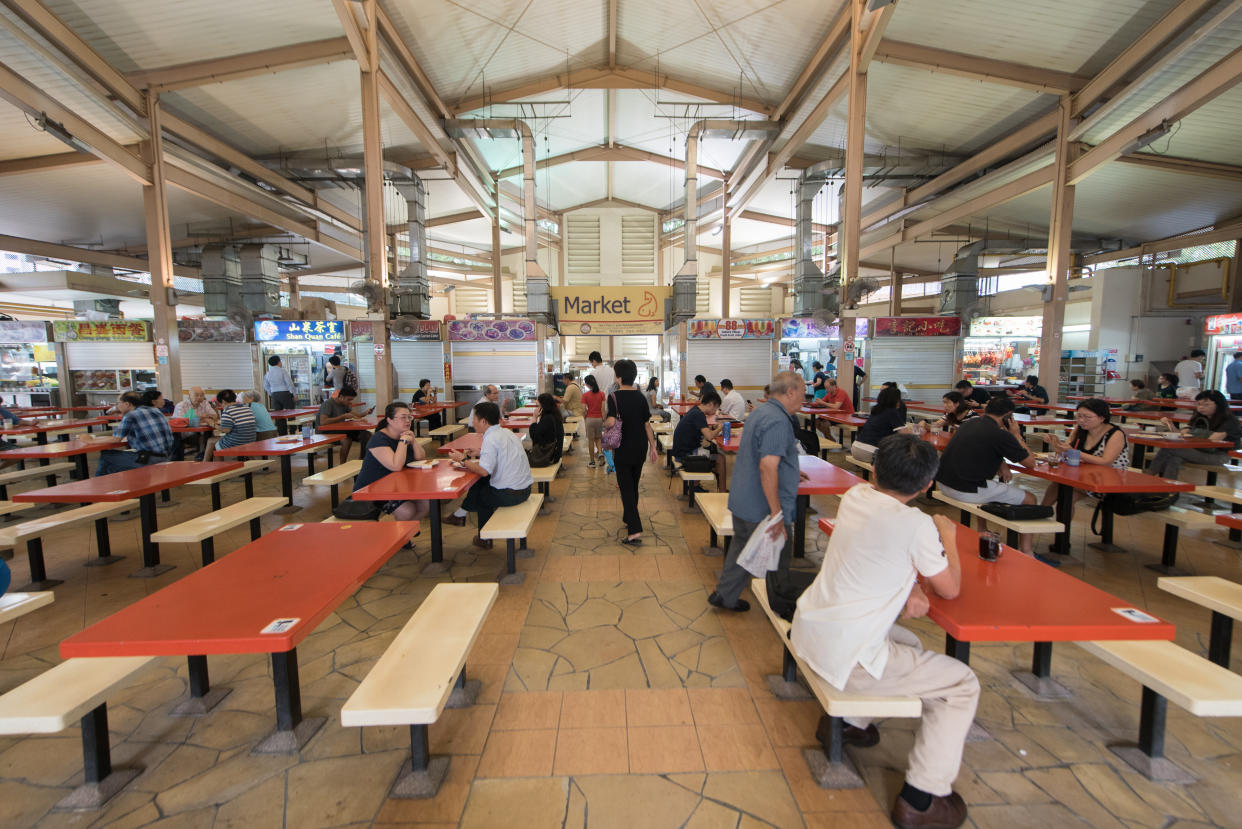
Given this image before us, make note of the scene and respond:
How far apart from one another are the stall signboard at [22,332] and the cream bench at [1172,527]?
67.5 ft

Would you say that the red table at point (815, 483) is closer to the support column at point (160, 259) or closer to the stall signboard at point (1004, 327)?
the support column at point (160, 259)

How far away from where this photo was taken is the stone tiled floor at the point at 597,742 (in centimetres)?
212

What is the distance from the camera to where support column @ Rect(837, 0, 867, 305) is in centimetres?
916

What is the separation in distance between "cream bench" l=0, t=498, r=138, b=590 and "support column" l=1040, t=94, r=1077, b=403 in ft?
47.3

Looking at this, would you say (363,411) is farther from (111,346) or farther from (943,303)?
(943,303)

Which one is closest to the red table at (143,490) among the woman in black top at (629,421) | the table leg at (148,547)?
the table leg at (148,547)

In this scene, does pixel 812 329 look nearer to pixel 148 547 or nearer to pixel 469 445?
pixel 469 445

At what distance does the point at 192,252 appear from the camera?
16.9m

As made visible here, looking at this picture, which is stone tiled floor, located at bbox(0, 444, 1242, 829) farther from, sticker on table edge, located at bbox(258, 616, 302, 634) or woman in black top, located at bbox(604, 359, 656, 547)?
woman in black top, located at bbox(604, 359, 656, 547)

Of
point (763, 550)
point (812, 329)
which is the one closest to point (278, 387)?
point (763, 550)

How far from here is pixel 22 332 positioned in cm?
1254

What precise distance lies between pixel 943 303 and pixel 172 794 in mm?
17053

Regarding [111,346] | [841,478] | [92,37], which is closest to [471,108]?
[92,37]

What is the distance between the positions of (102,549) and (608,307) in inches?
414
